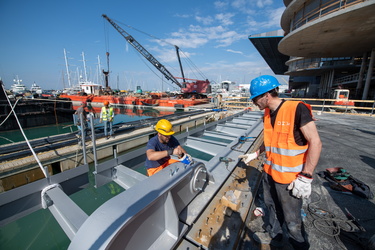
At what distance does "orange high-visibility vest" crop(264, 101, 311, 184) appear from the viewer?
1669 mm

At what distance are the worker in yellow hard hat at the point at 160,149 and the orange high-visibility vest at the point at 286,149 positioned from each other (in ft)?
5.14

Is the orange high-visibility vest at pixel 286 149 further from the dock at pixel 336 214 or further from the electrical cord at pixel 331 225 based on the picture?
the electrical cord at pixel 331 225

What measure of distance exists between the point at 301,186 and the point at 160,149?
2.19 m

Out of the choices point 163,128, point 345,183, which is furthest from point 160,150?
point 345,183

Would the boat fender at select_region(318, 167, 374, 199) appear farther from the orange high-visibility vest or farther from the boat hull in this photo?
the boat hull

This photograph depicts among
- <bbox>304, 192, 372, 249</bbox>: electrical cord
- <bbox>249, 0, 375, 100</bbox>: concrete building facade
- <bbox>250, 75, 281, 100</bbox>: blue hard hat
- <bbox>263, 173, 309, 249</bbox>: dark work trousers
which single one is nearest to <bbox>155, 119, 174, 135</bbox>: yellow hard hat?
<bbox>250, 75, 281, 100</bbox>: blue hard hat

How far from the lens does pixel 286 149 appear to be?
1.72 meters

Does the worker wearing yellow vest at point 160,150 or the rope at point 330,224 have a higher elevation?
the worker wearing yellow vest at point 160,150

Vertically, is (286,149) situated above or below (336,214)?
above

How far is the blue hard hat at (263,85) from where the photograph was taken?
1.77m

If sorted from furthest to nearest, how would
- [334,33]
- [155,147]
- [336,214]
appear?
1. [334,33]
2. [155,147]
3. [336,214]

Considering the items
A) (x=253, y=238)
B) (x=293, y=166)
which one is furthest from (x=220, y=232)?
(x=293, y=166)

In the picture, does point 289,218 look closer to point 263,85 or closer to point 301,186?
point 301,186

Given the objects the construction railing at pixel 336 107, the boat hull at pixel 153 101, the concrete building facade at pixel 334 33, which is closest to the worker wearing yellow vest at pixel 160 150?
the construction railing at pixel 336 107
